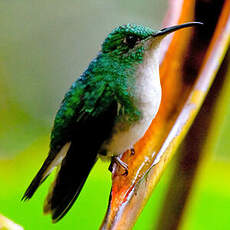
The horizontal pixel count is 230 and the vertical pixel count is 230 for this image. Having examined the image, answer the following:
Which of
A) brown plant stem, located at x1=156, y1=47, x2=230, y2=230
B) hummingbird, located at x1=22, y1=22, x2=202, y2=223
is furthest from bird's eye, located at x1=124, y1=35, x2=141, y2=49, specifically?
brown plant stem, located at x1=156, y1=47, x2=230, y2=230

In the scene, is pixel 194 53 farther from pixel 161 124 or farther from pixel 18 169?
pixel 18 169

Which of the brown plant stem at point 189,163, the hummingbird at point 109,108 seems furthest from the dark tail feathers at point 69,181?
the brown plant stem at point 189,163

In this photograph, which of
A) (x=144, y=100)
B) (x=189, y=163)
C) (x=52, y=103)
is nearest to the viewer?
(x=189, y=163)

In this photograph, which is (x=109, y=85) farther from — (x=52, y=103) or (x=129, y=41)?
(x=52, y=103)

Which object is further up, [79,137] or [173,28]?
[173,28]

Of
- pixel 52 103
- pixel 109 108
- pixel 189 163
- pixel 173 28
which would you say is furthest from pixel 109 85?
pixel 52 103

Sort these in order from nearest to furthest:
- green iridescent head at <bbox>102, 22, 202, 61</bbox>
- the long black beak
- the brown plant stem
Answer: the brown plant stem < the long black beak < green iridescent head at <bbox>102, 22, 202, 61</bbox>

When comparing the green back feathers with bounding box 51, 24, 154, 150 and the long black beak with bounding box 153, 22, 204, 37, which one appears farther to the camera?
the green back feathers with bounding box 51, 24, 154, 150

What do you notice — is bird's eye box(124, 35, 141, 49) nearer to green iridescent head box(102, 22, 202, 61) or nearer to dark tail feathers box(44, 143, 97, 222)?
green iridescent head box(102, 22, 202, 61)
